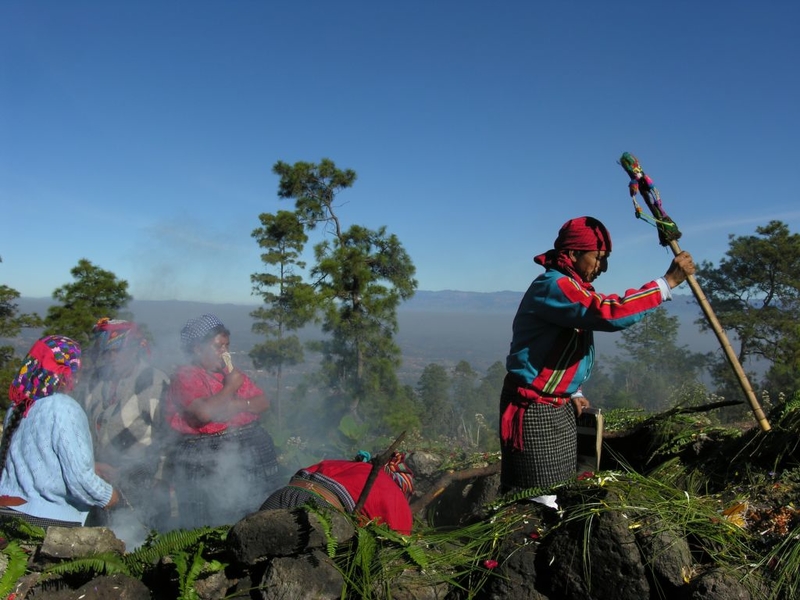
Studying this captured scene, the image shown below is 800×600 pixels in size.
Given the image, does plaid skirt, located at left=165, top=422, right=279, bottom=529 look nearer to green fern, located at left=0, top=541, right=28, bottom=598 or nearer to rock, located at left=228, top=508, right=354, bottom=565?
green fern, located at left=0, top=541, right=28, bottom=598

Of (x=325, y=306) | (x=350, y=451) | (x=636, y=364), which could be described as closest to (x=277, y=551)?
(x=350, y=451)

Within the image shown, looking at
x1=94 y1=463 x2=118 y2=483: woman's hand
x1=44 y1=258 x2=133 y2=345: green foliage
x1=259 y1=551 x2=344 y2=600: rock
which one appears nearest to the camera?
x1=259 y1=551 x2=344 y2=600: rock

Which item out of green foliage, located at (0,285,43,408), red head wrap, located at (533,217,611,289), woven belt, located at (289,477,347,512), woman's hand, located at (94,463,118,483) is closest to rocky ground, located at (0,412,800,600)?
woven belt, located at (289,477,347,512)

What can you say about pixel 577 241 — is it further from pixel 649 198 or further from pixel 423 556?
pixel 423 556

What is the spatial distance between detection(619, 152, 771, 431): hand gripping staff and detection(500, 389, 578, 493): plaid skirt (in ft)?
3.66

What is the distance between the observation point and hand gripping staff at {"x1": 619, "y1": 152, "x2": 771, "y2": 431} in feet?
11.7

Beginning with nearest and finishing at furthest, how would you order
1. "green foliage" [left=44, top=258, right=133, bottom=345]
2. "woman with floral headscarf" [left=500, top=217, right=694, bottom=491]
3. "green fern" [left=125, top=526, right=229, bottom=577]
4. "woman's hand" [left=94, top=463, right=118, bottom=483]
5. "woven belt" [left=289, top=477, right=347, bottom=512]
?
1. "green fern" [left=125, top=526, right=229, bottom=577]
2. "woven belt" [left=289, top=477, right=347, bottom=512]
3. "woman with floral headscarf" [left=500, top=217, right=694, bottom=491]
4. "woman's hand" [left=94, top=463, right=118, bottom=483]
5. "green foliage" [left=44, top=258, right=133, bottom=345]

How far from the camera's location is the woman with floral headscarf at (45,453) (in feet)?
13.0

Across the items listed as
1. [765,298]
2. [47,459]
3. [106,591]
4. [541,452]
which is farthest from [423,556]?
[765,298]

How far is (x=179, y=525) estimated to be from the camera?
532 centimetres

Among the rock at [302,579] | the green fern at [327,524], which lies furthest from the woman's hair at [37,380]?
the rock at [302,579]

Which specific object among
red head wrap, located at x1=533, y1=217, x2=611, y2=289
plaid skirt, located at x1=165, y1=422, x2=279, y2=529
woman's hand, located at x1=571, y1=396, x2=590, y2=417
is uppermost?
red head wrap, located at x1=533, y1=217, x2=611, y2=289

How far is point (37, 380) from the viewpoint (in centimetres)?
406

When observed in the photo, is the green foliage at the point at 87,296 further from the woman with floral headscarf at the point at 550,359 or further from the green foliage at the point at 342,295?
the woman with floral headscarf at the point at 550,359
